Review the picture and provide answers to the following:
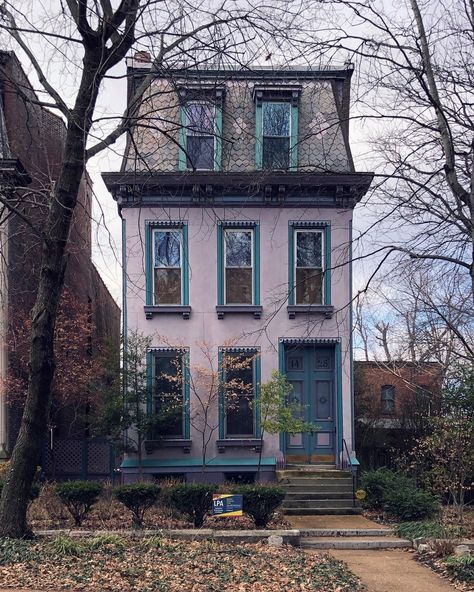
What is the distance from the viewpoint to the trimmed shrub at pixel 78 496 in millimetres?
13352

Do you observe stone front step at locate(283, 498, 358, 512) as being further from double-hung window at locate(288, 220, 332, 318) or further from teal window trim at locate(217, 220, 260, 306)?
teal window trim at locate(217, 220, 260, 306)

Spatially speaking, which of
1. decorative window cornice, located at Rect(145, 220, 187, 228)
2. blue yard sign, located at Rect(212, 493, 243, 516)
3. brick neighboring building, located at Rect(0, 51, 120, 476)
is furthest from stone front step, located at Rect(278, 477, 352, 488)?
decorative window cornice, located at Rect(145, 220, 187, 228)

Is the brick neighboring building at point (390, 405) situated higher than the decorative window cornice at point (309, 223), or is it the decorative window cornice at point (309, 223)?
the decorative window cornice at point (309, 223)

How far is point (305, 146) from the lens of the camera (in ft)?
63.4

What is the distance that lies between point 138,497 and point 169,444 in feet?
16.3

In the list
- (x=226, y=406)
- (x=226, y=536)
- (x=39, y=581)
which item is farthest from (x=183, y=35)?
(x=226, y=406)

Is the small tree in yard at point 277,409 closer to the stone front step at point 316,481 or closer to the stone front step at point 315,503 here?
the stone front step at point 316,481

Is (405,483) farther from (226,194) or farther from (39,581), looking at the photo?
(39,581)

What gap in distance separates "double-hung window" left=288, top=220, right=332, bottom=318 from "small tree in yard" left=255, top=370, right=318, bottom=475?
7.06ft

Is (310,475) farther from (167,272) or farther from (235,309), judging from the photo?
(167,272)

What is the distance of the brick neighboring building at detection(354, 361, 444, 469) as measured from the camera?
21.9 m

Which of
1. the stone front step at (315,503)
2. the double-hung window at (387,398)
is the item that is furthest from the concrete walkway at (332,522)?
the double-hung window at (387,398)

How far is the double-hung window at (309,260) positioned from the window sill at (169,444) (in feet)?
12.9

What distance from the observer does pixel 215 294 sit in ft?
61.3
